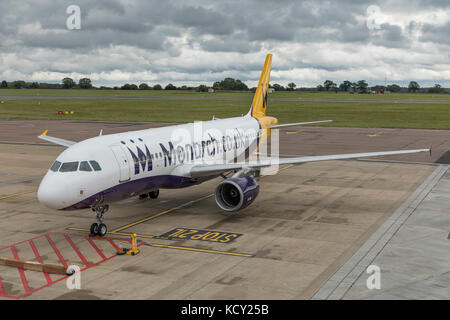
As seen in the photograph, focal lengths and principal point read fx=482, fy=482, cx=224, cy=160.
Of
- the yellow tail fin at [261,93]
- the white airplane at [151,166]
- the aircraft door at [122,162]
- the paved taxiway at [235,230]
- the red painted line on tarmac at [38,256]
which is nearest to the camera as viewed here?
the paved taxiway at [235,230]

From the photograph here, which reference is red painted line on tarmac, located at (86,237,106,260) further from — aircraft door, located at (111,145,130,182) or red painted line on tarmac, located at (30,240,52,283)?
aircraft door, located at (111,145,130,182)

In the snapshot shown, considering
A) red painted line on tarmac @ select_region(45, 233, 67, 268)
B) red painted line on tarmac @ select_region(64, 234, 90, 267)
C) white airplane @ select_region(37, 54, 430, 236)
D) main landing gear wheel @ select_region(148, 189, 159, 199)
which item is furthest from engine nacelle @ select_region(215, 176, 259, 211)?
red painted line on tarmac @ select_region(45, 233, 67, 268)

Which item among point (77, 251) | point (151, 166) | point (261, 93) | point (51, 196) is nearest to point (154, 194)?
point (151, 166)

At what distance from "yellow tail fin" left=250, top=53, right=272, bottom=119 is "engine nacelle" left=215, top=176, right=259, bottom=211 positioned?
11.8 meters

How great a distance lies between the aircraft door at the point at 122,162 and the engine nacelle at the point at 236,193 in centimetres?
488

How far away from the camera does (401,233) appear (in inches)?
859

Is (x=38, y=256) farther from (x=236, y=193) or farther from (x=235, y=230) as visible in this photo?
(x=236, y=193)

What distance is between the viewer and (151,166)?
23.4 metres

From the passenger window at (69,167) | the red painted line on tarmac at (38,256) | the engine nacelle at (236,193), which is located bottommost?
the red painted line on tarmac at (38,256)

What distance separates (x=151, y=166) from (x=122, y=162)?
2078 mm

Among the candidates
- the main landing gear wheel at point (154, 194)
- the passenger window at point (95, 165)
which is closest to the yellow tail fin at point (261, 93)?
the main landing gear wheel at point (154, 194)

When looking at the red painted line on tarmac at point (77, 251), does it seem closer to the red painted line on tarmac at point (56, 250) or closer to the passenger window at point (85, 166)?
the red painted line on tarmac at point (56, 250)

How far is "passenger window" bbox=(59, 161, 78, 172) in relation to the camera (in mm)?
19875

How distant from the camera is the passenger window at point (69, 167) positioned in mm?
19875
